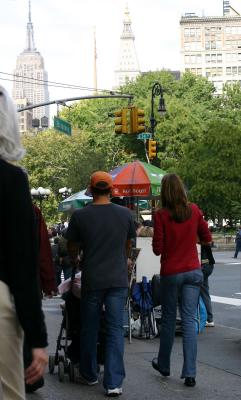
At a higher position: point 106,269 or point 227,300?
point 106,269

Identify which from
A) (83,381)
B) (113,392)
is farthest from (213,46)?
(113,392)

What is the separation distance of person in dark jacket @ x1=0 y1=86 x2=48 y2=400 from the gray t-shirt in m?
4.11

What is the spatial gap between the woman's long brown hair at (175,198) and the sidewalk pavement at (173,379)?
1394mm

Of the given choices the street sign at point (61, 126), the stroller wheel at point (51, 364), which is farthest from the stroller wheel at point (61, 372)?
the street sign at point (61, 126)

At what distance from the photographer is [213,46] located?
192 m

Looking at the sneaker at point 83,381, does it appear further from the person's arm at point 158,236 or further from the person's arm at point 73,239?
the person's arm at point 158,236

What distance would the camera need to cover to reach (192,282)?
7863 mm

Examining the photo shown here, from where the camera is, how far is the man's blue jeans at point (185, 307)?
7828 mm

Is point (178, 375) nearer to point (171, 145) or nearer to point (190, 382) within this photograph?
point (190, 382)

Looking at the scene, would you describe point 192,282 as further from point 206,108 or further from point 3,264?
point 206,108

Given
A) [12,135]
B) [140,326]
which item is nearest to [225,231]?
[140,326]

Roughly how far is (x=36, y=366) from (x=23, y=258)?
0.37m

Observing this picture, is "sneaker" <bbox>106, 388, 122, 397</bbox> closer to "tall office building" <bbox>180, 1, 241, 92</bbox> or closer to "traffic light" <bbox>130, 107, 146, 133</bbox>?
"traffic light" <bbox>130, 107, 146, 133</bbox>

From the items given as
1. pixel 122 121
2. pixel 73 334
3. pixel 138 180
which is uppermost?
pixel 122 121
